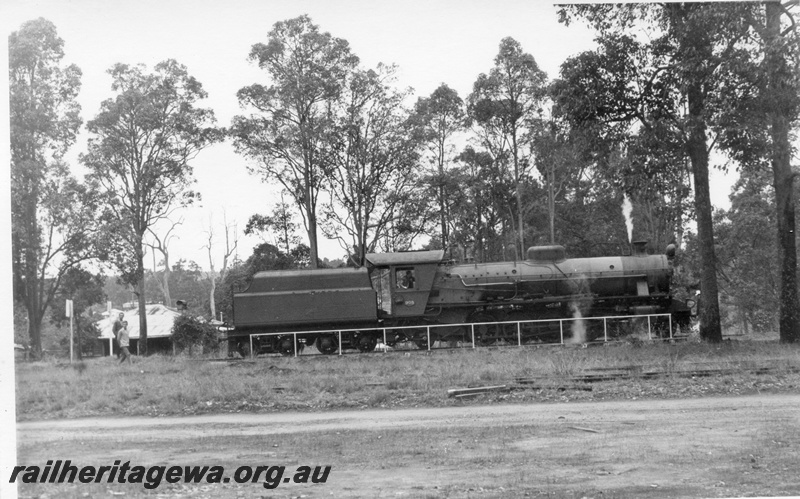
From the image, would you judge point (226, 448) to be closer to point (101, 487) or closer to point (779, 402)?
point (101, 487)

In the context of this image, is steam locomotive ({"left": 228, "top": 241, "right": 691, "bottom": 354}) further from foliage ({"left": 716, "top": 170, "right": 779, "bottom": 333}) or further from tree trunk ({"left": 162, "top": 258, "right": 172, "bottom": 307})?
foliage ({"left": 716, "top": 170, "right": 779, "bottom": 333})

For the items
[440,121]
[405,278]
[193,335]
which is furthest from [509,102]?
[193,335]

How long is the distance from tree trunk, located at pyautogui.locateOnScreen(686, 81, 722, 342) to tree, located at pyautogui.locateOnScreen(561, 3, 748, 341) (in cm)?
2

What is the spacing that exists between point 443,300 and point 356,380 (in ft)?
18.6

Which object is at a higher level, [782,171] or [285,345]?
[782,171]

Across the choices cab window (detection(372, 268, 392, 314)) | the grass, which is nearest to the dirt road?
the grass

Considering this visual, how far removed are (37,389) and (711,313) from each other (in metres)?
11.7

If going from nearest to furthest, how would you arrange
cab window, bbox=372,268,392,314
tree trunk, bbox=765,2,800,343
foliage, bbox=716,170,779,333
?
tree trunk, bbox=765,2,800,343 < foliage, bbox=716,170,779,333 < cab window, bbox=372,268,392,314

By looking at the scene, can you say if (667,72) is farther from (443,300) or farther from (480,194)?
(443,300)

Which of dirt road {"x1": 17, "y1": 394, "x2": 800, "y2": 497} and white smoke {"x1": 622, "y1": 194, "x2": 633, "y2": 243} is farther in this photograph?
white smoke {"x1": 622, "y1": 194, "x2": 633, "y2": 243}

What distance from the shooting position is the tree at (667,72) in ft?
36.0

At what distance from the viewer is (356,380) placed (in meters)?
11.8

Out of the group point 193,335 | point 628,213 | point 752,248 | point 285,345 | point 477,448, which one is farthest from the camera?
point 193,335

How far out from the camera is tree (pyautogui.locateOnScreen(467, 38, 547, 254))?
10617 mm
